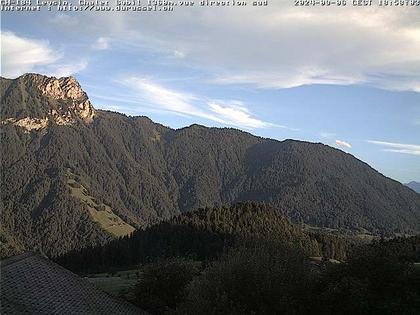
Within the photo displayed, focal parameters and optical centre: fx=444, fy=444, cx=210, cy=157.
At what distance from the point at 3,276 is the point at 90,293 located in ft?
23.2

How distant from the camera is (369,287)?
103ft

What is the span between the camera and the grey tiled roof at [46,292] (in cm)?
2803

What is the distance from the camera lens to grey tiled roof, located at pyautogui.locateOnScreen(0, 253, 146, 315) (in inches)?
1104

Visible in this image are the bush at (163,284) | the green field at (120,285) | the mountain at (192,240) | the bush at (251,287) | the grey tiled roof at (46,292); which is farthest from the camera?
the mountain at (192,240)

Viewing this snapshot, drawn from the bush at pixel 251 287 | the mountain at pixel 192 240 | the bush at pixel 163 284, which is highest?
the bush at pixel 251 287

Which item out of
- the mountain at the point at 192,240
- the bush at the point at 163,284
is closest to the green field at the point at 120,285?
the bush at the point at 163,284

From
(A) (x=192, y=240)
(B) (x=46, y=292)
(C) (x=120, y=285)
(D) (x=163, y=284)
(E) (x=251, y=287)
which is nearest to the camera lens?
(B) (x=46, y=292)

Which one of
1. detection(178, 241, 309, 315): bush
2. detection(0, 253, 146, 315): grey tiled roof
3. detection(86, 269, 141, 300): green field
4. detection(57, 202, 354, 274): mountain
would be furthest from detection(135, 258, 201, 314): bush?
detection(57, 202, 354, 274): mountain

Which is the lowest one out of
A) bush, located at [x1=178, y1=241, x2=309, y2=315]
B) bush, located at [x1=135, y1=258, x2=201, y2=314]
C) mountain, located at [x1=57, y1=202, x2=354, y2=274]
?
mountain, located at [x1=57, y1=202, x2=354, y2=274]

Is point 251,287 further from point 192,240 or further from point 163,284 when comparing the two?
point 192,240

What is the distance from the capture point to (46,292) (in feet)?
101

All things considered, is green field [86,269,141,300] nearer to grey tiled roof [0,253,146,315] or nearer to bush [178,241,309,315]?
grey tiled roof [0,253,146,315]

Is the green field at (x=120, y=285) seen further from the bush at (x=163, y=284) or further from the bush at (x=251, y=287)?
the bush at (x=251, y=287)

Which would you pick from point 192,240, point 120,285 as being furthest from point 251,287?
point 192,240
